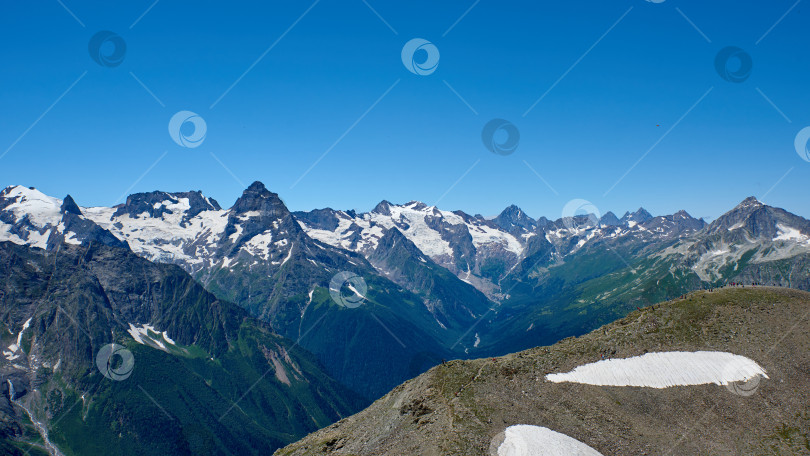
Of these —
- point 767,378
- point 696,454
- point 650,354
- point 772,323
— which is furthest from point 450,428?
point 772,323

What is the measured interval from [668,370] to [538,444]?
34077mm

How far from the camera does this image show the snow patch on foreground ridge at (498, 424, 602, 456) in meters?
66.7

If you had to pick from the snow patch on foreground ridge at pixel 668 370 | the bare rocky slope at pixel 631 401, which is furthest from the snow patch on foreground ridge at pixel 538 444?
the snow patch on foreground ridge at pixel 668 370

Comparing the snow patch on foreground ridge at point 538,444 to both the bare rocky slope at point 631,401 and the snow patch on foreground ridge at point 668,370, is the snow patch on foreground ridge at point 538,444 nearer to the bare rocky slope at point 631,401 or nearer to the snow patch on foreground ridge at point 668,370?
the bare rocky slope at point 631,401

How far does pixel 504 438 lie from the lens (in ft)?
229

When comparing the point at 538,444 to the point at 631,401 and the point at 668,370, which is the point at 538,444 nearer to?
the point at 631,401

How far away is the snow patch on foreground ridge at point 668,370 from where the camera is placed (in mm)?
83125

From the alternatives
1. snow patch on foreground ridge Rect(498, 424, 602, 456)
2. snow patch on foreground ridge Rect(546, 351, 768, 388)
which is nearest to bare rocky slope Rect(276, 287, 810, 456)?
snow patch on foreground ridge Rect(546, 351, 768, 388)

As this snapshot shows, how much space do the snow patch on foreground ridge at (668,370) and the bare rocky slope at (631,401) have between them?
1.46 m

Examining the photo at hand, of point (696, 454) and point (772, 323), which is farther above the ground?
point (696, 454)

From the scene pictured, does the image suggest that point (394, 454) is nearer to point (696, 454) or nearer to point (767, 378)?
point (696, 454)

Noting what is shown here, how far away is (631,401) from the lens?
80.3 meters

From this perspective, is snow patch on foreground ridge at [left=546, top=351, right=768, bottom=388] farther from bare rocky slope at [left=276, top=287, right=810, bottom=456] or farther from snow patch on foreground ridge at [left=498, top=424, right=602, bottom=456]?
snow patch on foreground ridge at [left=498, top=424, right=602, bottom=456]

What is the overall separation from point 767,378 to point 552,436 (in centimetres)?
4242
